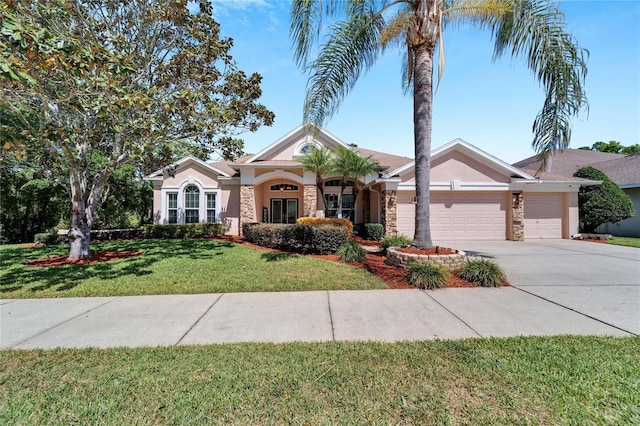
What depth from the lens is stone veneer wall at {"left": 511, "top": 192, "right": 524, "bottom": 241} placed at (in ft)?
45.4

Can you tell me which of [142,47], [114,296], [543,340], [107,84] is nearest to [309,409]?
[543,340]

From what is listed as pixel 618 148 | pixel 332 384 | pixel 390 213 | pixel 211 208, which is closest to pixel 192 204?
pixel 211 208

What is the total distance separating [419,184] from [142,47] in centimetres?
1031

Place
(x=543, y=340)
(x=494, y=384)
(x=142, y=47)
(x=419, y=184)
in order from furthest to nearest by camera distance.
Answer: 1. (x=142, y=47)
2. (x=419, y=184)
3. (x=543, y=340)
4. (x=494, y=384)

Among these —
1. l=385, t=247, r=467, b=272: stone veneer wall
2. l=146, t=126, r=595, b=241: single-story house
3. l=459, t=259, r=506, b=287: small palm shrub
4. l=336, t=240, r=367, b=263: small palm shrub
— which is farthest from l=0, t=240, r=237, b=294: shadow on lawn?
l=459, t=259, r=506, b=287: small palm shrub

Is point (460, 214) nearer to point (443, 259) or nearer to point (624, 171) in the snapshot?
point (443, 259)

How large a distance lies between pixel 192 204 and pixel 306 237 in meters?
10.3

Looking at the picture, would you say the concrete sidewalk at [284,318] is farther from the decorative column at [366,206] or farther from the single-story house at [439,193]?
the decorative column at [366,206]

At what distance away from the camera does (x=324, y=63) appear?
7.78m

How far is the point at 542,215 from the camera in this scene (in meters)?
14.7

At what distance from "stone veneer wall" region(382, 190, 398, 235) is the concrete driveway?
4.08 m

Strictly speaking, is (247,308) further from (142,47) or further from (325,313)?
(142,47)

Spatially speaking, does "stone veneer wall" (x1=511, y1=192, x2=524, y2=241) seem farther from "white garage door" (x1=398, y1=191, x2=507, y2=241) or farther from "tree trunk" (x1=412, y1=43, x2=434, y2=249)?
"tree trunk" (x1=412, y1=43, x2=434, y2=249)

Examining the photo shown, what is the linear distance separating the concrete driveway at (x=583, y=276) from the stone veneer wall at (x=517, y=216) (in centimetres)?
209
